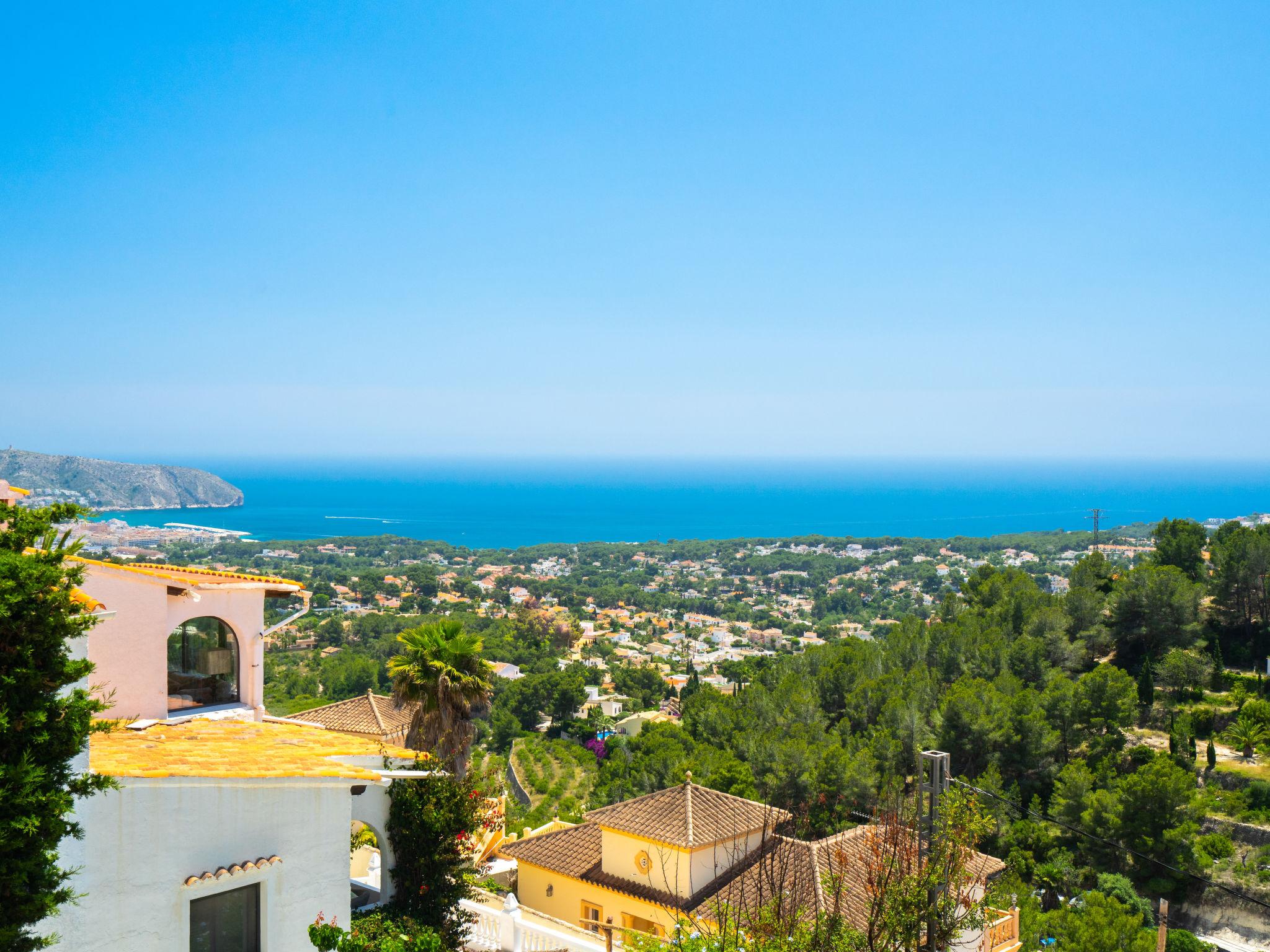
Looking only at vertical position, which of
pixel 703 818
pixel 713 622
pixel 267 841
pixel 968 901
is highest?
pixel 267 841

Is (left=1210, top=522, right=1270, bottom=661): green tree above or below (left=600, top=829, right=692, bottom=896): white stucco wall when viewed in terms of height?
above

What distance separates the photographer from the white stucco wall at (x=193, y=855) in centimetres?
580

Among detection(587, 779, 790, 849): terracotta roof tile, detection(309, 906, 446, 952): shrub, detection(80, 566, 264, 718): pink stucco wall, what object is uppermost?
detection(80, 566, 264, 718): pink stucco wall

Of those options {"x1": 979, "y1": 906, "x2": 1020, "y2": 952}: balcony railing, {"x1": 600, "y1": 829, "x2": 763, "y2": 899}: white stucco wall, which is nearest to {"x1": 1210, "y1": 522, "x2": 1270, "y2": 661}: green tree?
{"x1": 979, "y1": 906, "x2": 1020, "y2": 952}: balcony railing

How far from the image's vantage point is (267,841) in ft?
22.2

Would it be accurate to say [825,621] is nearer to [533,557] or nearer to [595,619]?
[595,619]

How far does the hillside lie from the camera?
4919 inches

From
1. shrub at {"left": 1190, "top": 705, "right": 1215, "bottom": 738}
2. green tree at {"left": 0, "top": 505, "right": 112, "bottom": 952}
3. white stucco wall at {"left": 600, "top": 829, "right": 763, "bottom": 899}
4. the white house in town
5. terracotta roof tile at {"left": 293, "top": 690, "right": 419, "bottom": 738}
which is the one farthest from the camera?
shrub at {"left": 1190, "top": 705, "right": 1215, "bottom": 738}

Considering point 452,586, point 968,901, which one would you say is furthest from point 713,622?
point 968,901

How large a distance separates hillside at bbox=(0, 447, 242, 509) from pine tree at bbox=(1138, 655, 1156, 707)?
340ft

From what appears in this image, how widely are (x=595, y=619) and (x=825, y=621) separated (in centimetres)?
2349

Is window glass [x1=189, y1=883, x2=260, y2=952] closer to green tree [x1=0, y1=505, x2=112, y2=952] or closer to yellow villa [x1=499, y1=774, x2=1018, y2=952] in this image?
green tree [x1=0, y1=505, x2=112, y2=952]

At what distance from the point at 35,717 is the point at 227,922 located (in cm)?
293

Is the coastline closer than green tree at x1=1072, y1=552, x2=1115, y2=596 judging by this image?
No
